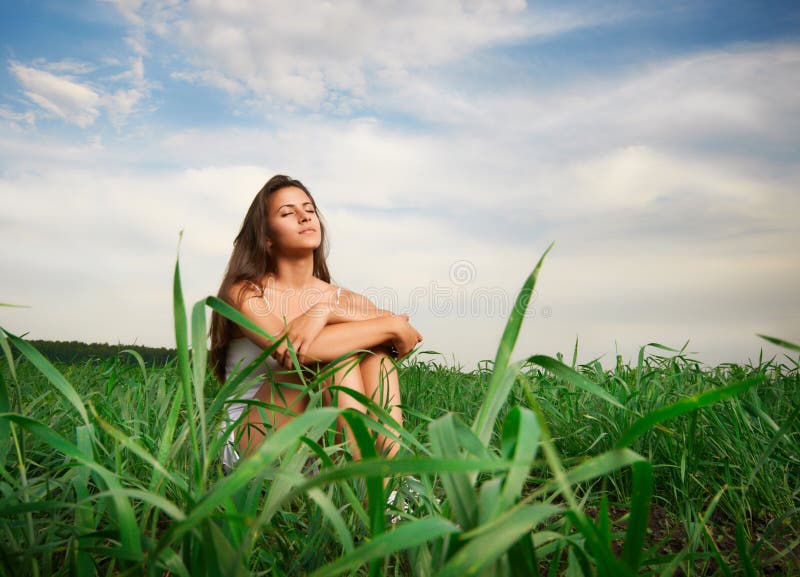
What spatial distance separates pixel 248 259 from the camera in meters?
3.27

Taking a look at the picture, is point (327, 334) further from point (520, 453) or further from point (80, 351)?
point (80, 351)

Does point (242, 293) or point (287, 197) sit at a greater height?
point (287, 197)

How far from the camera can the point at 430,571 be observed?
93 centimetres

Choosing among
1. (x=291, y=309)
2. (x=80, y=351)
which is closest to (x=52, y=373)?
(x=291, y=309)

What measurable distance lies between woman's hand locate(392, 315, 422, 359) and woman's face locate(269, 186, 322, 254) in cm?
73

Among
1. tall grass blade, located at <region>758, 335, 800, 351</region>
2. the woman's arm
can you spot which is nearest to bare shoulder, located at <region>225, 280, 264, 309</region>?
the woman's arm

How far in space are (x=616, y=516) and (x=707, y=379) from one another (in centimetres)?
134

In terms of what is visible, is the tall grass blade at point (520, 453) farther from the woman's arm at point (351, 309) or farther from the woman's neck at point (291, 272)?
the woman's neck at point (291, 272)

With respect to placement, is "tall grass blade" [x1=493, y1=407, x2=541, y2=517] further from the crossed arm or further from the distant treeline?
the distant treeline

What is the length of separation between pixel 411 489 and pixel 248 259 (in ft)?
6.52

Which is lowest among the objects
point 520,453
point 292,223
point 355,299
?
point 520,453

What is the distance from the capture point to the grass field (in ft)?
2.37

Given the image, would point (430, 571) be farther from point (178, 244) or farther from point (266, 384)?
point (266, 384)

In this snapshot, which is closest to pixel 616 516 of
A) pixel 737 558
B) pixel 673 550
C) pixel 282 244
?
pixel 673 550
